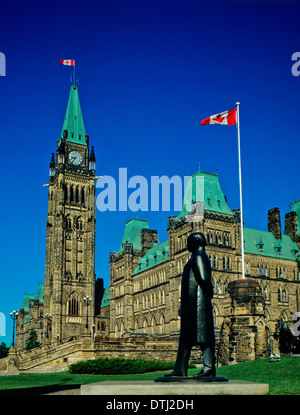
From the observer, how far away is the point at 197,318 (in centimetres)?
1338

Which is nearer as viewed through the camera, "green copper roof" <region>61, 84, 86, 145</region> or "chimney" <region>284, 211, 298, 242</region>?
"chimney" <region>284, 211, 298, 242</region>

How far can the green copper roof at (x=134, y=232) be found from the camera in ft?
313

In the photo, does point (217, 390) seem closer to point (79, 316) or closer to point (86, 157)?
point (79, 316)

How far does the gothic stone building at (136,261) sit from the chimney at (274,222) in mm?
157

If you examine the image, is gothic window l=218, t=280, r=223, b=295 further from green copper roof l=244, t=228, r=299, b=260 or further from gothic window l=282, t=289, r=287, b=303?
gothic window l=282, t=289, r=287, b=303

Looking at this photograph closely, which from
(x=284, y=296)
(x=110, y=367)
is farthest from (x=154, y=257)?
(x=110, y=367)

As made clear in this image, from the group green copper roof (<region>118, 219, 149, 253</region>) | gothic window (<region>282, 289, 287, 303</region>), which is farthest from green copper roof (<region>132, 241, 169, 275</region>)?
gothic window (<region>282, 289, 287, 303</region>)

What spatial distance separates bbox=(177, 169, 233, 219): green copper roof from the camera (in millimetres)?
69375

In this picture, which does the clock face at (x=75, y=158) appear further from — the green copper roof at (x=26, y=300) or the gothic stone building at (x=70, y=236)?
the green copper roof at (x=26, y=300)

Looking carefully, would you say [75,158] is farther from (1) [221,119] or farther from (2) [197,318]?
(2) [197,318]

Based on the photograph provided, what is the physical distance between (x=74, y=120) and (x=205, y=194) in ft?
152

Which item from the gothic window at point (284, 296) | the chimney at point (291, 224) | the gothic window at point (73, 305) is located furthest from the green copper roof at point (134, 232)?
the gothic window at point (284, 296)

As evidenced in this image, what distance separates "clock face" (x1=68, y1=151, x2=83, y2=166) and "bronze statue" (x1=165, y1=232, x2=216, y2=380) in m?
91.5
